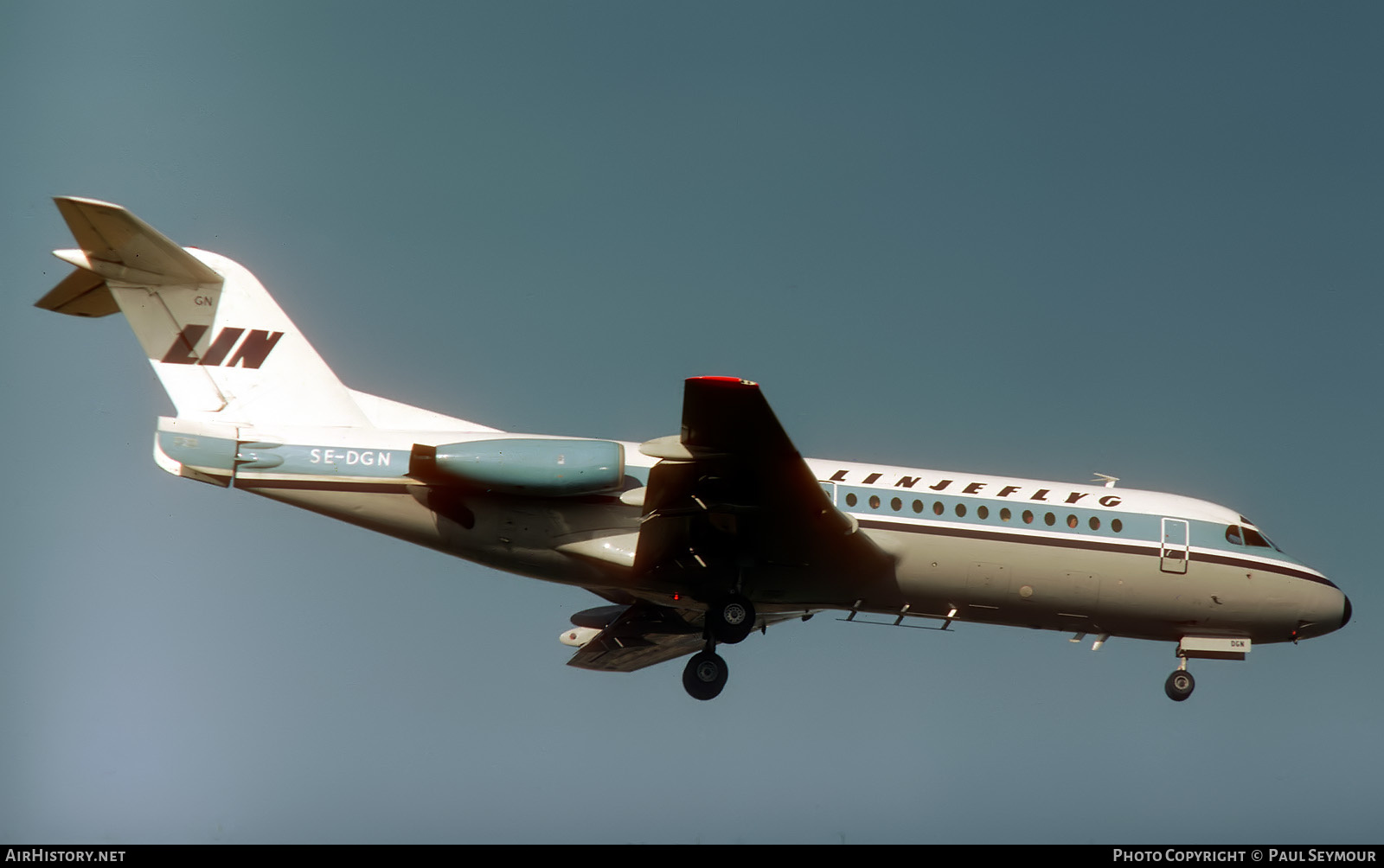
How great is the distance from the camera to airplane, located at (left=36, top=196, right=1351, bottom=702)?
60.3ft

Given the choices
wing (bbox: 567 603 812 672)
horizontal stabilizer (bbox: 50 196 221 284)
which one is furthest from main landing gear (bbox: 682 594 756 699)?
horizontal stabilizer (bbox: 50 196 221 284)

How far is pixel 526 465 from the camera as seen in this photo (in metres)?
18.2

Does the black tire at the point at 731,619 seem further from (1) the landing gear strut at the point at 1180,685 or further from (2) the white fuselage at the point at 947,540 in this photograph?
(1) the landing gear strut at the point at 1180,685

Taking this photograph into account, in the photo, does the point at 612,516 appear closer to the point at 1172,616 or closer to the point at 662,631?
the point at 662,631

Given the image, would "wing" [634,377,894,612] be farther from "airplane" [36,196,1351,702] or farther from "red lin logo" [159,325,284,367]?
"red lin logo" [159,325,284,367]

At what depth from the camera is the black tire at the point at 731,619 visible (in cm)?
1989

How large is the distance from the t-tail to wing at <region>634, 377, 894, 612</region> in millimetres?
3532

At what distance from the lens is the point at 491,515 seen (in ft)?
62.9

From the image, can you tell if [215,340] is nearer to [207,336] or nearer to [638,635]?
[207,336]

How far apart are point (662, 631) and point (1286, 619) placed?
388 inches

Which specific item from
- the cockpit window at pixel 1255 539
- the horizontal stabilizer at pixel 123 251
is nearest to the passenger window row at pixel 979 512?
the cockpit window at pixel 1255 539
